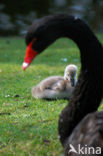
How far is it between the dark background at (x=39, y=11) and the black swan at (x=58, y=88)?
28.8 feet

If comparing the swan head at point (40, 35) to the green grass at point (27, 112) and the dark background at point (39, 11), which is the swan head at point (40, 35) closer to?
the green grass at point (27, 112)

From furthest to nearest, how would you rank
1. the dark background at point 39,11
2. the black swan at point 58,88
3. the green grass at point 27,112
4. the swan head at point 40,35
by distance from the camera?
1. the dark background at point 39,11
2. the black swan at point 58,88
3. the green grass at point 27,112
4. the swan head at point 40,35

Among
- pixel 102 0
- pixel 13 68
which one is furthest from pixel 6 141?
pixel 102 0

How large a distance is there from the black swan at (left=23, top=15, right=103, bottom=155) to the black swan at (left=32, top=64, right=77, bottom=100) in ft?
6.32

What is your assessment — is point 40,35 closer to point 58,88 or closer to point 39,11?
point 58,88

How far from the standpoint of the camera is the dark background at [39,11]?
44.8 ft

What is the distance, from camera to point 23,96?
4.63 meters

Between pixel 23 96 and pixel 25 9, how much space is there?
10.9m

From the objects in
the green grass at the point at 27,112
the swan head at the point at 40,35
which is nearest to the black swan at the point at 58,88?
the green grass at the point at 27,112

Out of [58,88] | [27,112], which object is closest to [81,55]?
[27,112]

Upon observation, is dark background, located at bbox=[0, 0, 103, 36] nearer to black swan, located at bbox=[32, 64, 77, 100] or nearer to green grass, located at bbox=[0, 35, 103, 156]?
green grass, located at bbox=[0, 35, 103, 156]

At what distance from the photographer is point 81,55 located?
2.31m

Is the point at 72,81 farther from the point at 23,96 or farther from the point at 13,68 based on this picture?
the point at 13,68

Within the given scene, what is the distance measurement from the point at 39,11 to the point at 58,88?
35.7 feet
